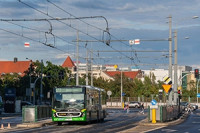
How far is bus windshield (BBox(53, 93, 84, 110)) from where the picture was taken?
3616 centimetres

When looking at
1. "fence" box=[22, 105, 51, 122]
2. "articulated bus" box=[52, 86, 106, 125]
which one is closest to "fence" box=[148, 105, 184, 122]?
"articulated bus" box=[52, 86, 106, 125]

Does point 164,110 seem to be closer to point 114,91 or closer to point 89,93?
point 89,93

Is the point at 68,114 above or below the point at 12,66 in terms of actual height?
below

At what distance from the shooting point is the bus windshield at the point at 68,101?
36156 millimetres

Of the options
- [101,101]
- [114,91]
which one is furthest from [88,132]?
[114,91]

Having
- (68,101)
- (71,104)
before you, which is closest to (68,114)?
(71,104)

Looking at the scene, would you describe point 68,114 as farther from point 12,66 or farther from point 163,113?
point 12,66

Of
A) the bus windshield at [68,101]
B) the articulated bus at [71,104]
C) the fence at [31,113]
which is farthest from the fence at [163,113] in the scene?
the fence at [31,113]

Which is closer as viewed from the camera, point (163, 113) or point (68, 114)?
point (163, 113)

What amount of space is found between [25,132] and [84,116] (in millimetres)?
8387

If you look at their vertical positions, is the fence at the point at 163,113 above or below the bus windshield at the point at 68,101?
below

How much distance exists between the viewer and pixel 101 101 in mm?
42344

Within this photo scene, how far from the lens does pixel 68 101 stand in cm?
3634

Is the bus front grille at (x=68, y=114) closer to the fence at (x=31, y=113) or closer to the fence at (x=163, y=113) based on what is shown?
the fence at (x=31, y=113)
